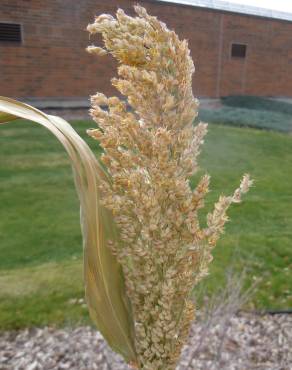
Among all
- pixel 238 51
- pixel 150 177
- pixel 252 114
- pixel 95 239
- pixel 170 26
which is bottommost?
pixel 252 114

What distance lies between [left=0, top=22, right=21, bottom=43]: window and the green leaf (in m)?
11.0

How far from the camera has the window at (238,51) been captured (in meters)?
16.3

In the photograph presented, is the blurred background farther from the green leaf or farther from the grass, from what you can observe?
the green leaf

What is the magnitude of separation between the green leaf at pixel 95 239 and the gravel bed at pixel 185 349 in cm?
164

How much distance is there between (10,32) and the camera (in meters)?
11.1

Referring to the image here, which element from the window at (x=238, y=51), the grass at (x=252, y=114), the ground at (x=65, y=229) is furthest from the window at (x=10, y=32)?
the window at (x=238, y=51)

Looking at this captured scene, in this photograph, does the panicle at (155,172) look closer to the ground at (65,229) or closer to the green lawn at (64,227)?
the ground at (65,229)

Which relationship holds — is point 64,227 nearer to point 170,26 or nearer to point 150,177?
point 150,177

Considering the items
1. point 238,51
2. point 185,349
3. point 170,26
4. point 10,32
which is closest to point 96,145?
point 10,32

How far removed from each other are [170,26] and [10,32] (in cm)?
540

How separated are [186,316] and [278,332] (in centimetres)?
269

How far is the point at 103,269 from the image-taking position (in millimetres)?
1262

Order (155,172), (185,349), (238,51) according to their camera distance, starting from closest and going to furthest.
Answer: (155,172)
(185,349)
(238,51)

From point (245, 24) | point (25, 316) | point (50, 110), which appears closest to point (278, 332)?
point (25, 316)
